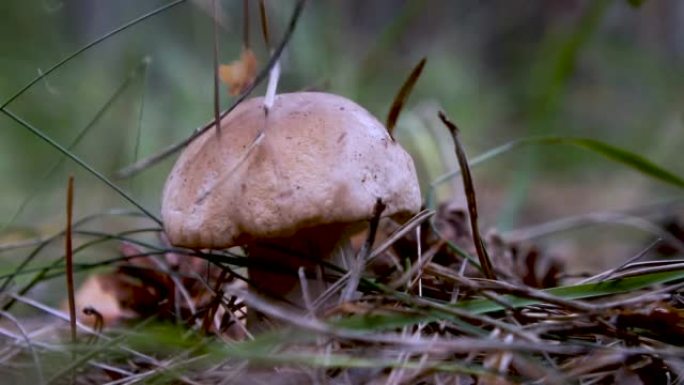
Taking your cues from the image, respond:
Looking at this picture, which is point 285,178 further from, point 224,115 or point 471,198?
point 471,198

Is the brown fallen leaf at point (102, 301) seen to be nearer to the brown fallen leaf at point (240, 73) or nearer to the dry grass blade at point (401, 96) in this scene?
the brown fallen leaf at point (240, 73)

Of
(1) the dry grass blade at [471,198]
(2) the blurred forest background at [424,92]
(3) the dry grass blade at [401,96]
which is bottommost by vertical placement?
(1) the dry grass blade at [471,198]

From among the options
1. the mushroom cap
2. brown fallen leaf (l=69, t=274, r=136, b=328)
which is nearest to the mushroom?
the mushroom cap

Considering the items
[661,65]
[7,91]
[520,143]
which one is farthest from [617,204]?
[7,91]

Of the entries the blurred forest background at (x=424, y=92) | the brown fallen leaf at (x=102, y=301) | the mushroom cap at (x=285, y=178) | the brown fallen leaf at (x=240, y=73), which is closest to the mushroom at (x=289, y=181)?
the mushroom cap at (x=285, y=178)

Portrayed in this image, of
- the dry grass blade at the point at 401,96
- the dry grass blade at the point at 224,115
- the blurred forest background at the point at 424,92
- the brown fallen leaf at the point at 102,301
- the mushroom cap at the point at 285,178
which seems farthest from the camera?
the blurred forest background at the point at 424,92

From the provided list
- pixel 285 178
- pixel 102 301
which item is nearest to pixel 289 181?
pixel 285 178

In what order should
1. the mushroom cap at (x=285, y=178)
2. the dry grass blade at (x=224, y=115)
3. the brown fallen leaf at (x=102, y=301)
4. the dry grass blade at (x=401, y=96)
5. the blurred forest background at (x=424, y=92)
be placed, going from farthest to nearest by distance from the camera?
the blurred forest background at (x=424, y=92), the brown fallen leaf at (x=102, y=301), the dry grass blade at (x=401, y=96), the dry grass blade at (x=224, y=115), the mushroom cap at (x=285, y=178)
